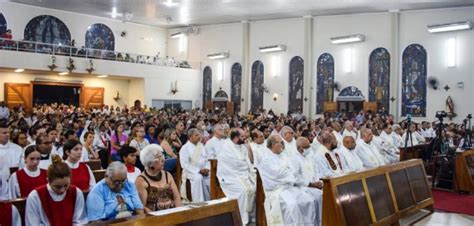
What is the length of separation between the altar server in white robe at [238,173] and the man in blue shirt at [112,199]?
257cm

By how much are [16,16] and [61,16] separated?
2176mm

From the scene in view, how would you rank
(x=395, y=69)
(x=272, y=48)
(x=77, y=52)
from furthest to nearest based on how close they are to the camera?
(x=272, y=48), (x=77, y=52), (x=395, y=69)

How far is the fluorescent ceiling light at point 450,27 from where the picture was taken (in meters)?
17.6

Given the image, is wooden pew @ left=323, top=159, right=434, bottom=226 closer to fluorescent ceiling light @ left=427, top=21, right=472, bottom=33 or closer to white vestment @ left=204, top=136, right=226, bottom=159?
white vestment @ left=204, top=136, right=226, bottom=159

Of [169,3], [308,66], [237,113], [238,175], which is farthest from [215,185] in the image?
[237,113]

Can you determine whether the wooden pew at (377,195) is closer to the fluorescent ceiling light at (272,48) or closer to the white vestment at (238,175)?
the white vestment at (238,175)

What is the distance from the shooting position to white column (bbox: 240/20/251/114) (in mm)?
23909

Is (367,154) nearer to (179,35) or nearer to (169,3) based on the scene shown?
(169,3)

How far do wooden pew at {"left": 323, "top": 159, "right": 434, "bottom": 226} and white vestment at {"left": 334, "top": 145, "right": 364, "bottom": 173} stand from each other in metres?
0.89

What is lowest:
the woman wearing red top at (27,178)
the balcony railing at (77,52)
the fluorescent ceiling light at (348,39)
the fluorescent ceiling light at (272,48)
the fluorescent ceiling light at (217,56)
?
the woman wearing red top at (27,178)

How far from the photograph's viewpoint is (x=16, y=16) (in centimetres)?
2186

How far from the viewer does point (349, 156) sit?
7.46 metres

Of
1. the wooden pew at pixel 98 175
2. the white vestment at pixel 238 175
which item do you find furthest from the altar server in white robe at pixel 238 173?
the wooden pew at pixel 98 175

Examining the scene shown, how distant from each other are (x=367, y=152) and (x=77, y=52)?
1554cm
